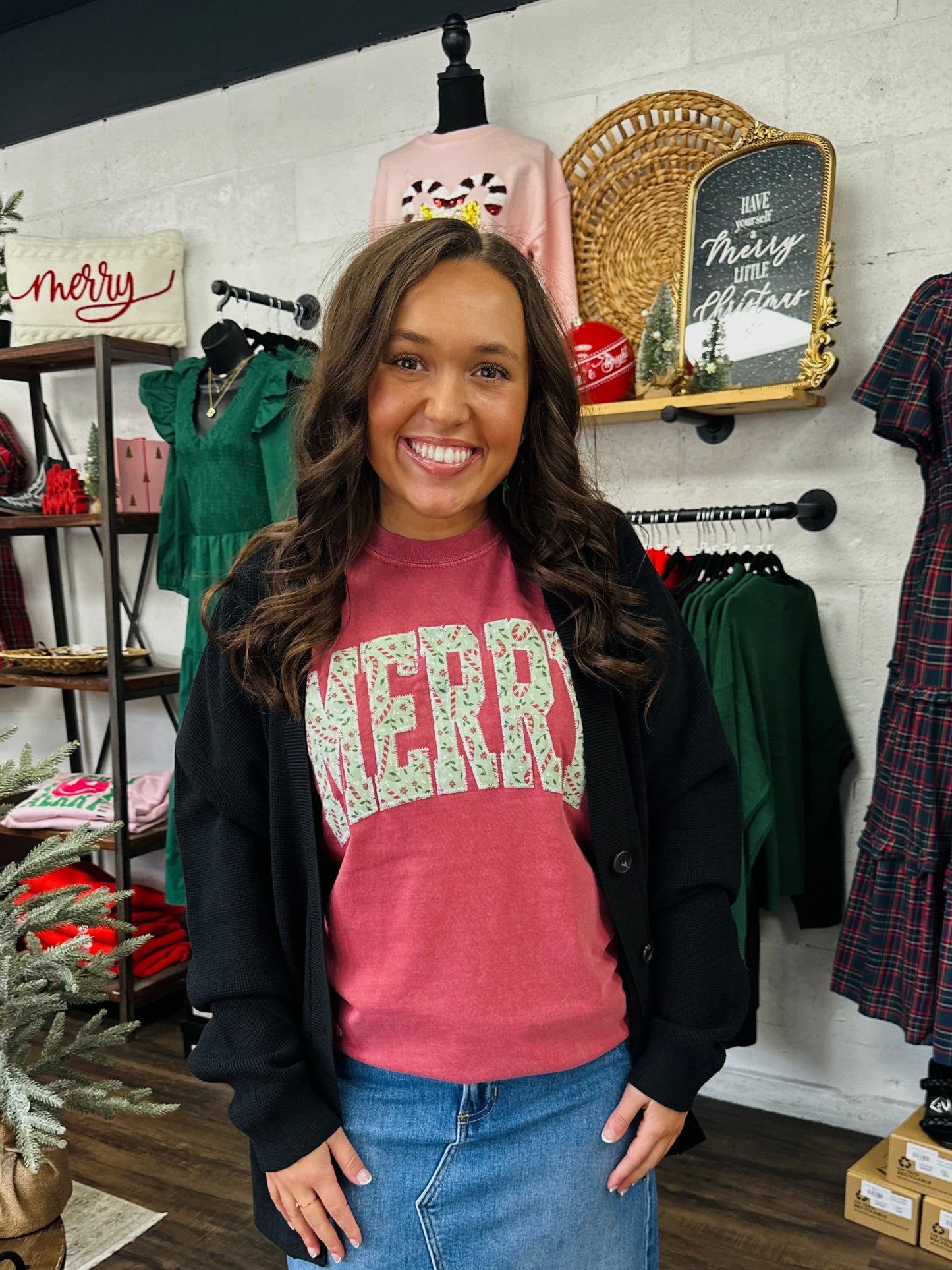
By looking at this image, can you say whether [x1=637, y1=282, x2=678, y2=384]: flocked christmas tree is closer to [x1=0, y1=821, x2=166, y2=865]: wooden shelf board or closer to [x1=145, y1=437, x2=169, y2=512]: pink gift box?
[x1=145, y1=437, x2=169, y2=512]: pink gift box

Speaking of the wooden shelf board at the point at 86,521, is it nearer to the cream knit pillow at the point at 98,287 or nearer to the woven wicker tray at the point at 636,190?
the cream knit pillow at the point at 98,287

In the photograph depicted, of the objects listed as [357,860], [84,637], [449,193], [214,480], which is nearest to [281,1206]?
[357,860]

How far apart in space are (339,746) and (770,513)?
57.4 inches

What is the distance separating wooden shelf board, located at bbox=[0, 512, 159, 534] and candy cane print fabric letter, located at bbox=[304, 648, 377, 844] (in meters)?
2.11

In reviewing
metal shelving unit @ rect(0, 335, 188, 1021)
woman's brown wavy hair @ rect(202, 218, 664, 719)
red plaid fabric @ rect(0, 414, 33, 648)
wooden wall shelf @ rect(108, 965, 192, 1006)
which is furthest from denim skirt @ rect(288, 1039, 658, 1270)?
red plaid fabric @ rect(0, 414, 33, 648)

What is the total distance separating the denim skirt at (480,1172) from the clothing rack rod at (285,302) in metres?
2.07

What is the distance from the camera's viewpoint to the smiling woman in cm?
100

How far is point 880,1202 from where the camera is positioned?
6.75 ft

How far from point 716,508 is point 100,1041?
1.56 meters

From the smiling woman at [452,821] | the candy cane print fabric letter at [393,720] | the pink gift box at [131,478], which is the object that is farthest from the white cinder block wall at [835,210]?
the candy cane print fabric letter at [393,720]

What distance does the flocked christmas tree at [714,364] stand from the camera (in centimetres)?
226

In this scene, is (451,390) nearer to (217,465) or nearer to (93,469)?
(217,465)

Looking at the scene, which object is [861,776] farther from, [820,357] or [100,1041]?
[100,1041]

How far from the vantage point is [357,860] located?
1.01 m
